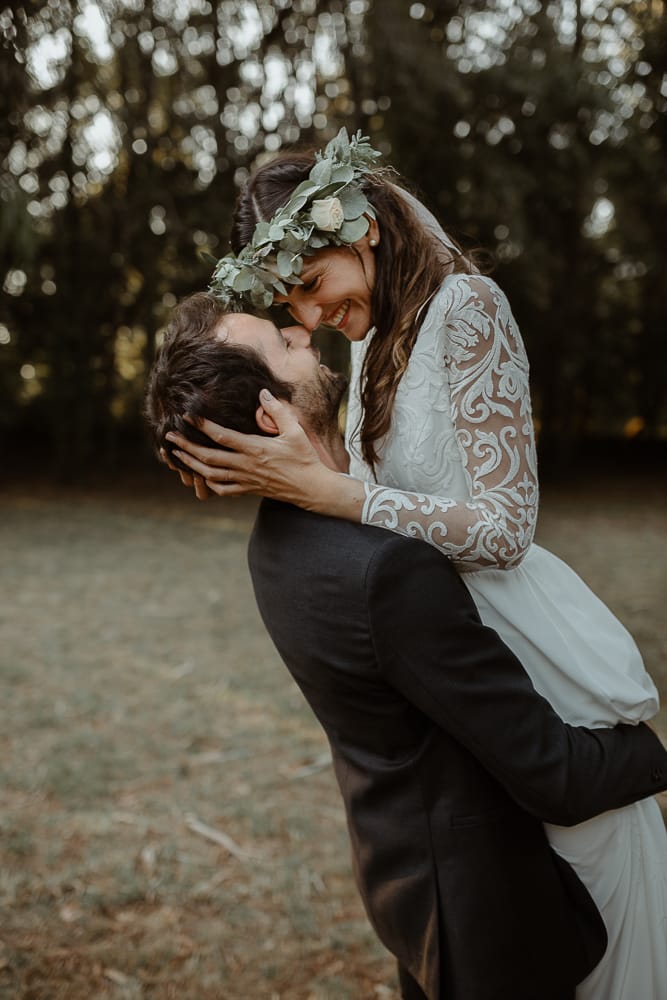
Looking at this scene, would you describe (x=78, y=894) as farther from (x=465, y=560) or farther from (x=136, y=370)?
(x=136, y=370)

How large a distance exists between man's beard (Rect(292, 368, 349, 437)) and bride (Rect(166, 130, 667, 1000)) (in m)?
0.12

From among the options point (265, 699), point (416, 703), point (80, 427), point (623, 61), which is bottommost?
point (80, 427)

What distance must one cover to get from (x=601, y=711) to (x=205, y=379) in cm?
112

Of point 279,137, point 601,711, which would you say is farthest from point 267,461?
point 279,137

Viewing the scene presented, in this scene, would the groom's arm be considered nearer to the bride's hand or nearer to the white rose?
the bride's hand

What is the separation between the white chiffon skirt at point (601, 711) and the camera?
6.27 ft

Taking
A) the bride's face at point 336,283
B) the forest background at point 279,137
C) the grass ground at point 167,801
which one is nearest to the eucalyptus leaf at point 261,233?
the bride's face at point 336,283

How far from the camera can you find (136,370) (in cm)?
1598

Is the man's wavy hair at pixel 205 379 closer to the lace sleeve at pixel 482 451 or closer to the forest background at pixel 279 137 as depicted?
the lace sleeve at pixel 482 451

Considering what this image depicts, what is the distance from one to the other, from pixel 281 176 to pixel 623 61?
11426mm

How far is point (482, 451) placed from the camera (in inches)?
73.2

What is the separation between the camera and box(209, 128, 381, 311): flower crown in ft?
6.68

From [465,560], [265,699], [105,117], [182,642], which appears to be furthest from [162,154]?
[465,560]

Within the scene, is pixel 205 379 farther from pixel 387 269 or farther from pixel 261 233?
pixel 387 269
